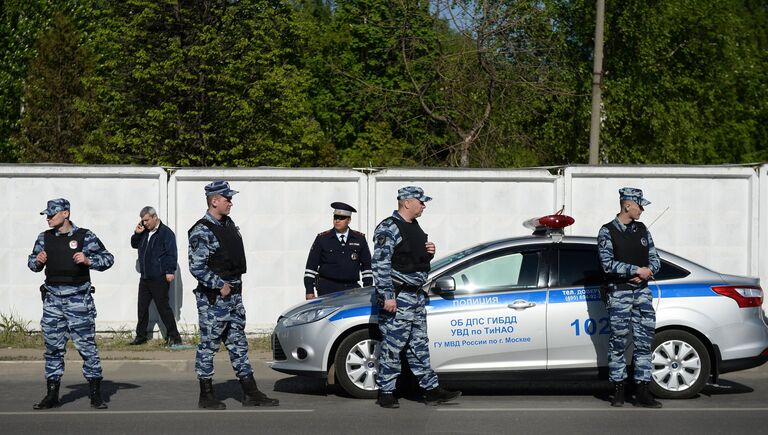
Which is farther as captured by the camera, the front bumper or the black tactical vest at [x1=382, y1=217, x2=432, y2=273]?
the front bumper

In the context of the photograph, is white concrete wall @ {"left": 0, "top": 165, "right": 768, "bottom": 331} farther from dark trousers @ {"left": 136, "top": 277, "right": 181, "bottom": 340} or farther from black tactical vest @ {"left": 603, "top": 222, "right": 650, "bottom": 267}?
black tactical vest @ {"left": 603, "top": 222, "right": 650, "bottom": 267}

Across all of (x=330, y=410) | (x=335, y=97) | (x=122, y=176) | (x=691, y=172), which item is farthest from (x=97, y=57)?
(x=330, y=410)

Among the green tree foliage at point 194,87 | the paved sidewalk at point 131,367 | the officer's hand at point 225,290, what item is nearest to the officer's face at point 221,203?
the officer's hand at point 225,290

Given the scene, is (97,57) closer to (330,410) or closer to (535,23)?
(535,23)

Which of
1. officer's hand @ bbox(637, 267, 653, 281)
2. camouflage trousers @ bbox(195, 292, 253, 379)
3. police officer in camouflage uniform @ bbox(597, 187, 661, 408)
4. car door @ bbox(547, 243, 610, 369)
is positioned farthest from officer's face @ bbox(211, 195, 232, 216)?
officer's hand @ bbox(637, 267, 653, 281)

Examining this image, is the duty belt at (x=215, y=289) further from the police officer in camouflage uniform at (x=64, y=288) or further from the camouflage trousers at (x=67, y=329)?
the camouflage trousers at (x=67, y=329)

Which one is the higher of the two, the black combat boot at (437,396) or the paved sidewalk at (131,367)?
the black combat boot at (437,396)

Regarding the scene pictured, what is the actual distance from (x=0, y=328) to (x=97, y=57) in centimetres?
2458

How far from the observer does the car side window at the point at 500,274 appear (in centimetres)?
959

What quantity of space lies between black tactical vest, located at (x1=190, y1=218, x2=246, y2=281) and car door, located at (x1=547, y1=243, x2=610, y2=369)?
2.83 meters

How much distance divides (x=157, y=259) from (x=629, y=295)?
20.2 feet

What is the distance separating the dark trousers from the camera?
12.8 metres

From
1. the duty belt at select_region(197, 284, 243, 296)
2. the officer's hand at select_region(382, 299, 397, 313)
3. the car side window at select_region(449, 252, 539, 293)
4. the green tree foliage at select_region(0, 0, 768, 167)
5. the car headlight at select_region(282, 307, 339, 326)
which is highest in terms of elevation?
the green tree foliage at select_region(0, 0, 768, 167)

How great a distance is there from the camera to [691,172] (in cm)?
1351
